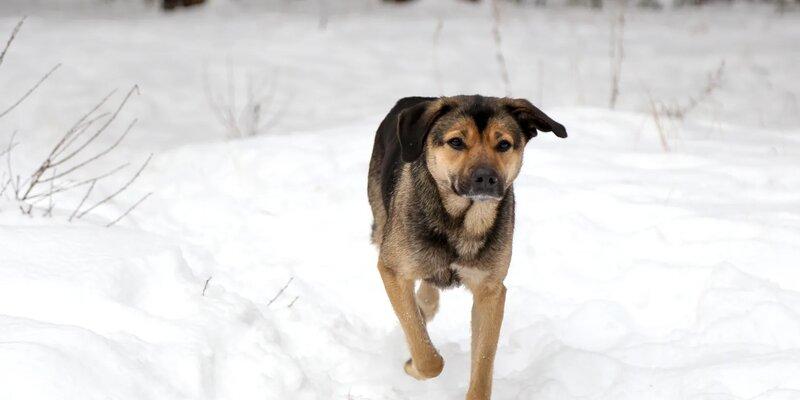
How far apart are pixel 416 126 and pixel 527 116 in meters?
0.54

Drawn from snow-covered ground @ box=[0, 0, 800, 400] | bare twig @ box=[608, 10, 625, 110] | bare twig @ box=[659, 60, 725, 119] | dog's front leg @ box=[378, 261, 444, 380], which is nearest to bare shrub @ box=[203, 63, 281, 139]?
snow-covered ground @ box=[0, 0, 800, 400]

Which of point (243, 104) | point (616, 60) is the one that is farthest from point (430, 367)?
point (616, 60)

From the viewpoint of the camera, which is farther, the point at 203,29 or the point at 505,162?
the point at 203,29

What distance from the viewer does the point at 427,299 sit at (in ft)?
17.2

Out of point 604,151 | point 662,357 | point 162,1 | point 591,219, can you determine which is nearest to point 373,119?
point 604,151

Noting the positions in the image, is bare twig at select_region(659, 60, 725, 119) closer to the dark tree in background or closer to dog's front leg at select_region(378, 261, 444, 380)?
dog's front leg at select_region(378, 261, 444, 380)

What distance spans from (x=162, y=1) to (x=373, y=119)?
6235 millimetres

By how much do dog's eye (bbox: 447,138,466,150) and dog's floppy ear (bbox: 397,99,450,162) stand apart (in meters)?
0.13

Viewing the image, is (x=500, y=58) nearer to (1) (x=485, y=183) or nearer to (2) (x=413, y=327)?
(2) (x=413, y=327)

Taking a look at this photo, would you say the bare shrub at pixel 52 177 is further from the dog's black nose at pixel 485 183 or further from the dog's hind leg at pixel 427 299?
the dog's black nose at pixel 485 183

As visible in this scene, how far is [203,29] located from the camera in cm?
1234

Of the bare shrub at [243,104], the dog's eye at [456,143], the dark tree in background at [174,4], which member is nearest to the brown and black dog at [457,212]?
the dog's eye at [456,143]

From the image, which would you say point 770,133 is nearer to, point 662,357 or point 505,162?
point 662,357

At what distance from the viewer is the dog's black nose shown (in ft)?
12.8
